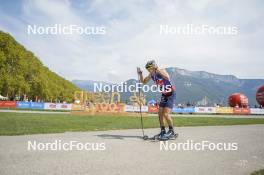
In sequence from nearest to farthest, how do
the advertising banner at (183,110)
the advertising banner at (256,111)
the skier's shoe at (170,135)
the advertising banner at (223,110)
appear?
1. the skier's shoe at (170,135)
2. the advertising banner at (183,110)
3. the advertising banner at (223,110)
4. the advertising banner at (256,111)

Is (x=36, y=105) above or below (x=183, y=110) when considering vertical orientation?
above

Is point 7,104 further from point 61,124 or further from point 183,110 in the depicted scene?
point 61,124

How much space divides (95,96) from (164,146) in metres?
29.6

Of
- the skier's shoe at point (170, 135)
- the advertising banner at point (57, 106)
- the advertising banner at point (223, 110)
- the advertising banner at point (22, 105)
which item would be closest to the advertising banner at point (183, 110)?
the advertising banner at point (223, 110)

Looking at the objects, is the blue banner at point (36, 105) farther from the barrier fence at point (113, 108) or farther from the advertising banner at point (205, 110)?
the advertising banner at point (205, 110)

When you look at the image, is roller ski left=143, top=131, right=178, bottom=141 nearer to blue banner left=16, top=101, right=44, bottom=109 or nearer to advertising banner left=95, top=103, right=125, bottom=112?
advertising banner left=95, top=103, right=125, bottom=112

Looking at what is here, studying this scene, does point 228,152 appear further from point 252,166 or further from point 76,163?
point 76,163

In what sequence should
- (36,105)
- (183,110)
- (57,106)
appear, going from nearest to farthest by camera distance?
(36,105), (57,106), (183,110)

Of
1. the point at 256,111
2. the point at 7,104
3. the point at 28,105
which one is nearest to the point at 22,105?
the point at 28,105

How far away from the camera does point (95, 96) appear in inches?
1460

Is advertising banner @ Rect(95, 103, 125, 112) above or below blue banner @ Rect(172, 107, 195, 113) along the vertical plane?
above

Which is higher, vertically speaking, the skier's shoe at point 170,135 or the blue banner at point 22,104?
the blue banner at point 22,104

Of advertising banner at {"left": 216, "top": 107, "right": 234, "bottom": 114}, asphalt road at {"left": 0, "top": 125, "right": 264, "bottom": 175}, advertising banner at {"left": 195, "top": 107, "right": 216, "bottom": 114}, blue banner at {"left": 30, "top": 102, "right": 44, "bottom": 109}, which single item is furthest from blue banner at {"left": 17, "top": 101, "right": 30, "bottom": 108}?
asphalt road at {"left": 0, "top": 125, "right": 264, "bottom": 175}

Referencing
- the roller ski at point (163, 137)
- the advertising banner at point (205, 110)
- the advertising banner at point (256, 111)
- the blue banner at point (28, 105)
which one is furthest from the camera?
the advertising banner at point (256, 111)
